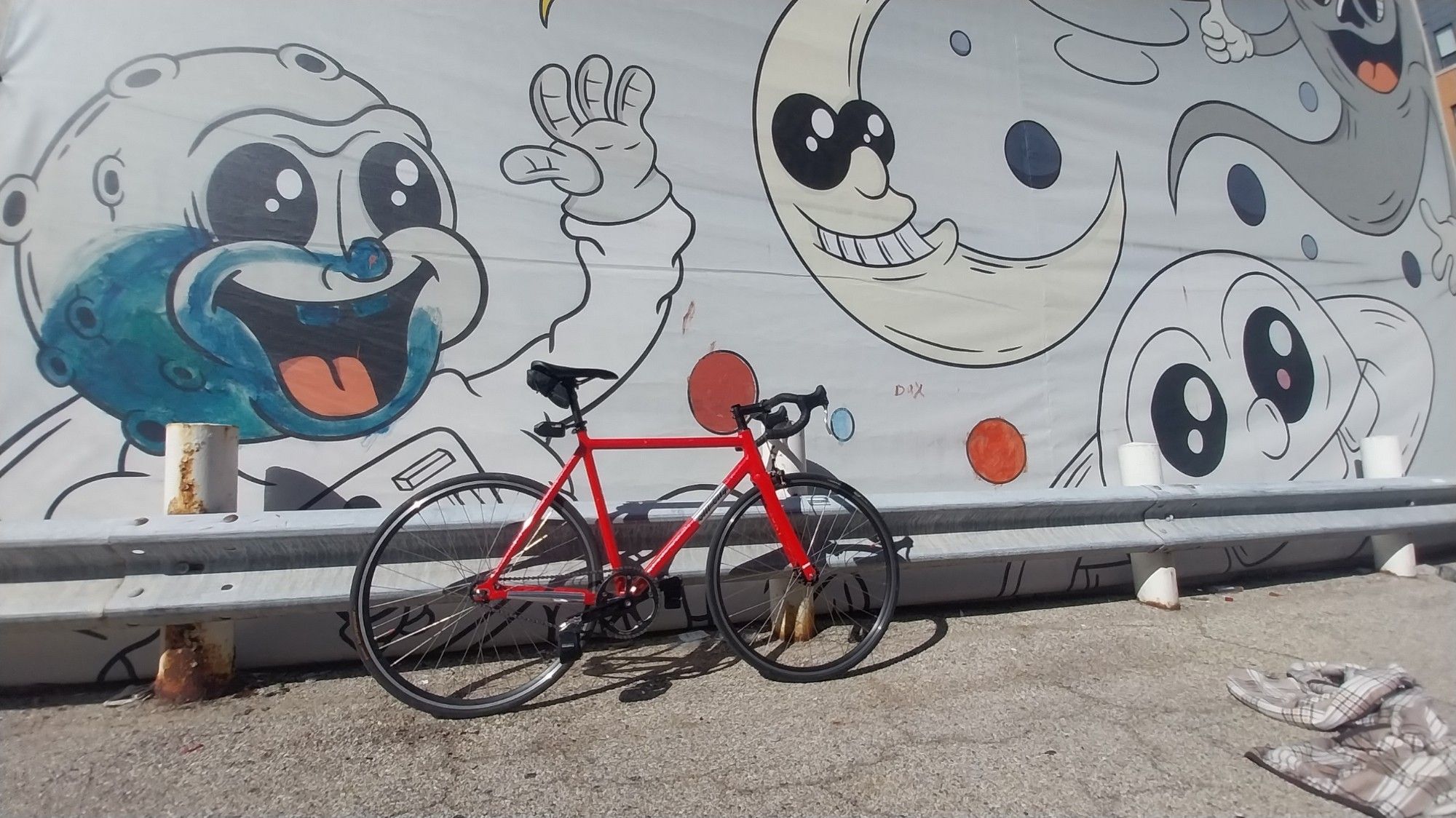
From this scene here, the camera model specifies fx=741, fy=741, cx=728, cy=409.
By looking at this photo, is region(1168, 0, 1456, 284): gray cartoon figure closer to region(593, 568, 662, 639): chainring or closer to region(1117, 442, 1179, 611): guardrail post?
region(1117, 442, 1179, 611): guardrail post

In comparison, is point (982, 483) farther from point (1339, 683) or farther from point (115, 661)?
point (115, 661)

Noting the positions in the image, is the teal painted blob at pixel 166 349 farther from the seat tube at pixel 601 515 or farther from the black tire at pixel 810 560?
the black tire at pixel 810 560

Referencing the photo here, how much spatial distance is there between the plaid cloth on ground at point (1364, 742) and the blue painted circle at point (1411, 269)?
4170mm

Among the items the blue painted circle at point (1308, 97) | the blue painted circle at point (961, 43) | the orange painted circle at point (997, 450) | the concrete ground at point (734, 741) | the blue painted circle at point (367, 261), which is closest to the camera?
the concrete ground at point (734, 741)

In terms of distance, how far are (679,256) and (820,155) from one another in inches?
37.1

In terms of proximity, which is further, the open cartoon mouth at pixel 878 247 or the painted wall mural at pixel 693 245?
the open cartoon mouth at pixel 878 247

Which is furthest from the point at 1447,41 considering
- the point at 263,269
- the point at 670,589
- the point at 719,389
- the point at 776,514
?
the point at 263,269

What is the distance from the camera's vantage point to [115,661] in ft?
8.52

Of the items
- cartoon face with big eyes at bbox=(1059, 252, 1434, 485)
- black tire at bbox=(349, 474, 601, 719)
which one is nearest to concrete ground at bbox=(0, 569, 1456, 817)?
black tire at bbox=(349, 474, 601, 719)

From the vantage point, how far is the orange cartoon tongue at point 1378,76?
5.36 meters

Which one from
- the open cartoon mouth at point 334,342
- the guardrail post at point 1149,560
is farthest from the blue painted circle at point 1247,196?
the open cartoon mouth at point 334,342

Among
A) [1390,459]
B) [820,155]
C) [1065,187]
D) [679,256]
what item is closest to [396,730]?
[679,256]

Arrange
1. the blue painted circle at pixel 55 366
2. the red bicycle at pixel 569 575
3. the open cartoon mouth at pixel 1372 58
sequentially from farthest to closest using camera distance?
the open cartoon mouth at pixel 1372 58 → the blue painted circle at pixel 55 366 → the red bicycle at pixel 569 575

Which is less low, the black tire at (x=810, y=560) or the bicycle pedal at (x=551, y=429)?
the bicycle pedal at (x=551, y=429)
